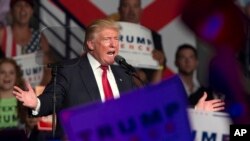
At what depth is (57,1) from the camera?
7.23m

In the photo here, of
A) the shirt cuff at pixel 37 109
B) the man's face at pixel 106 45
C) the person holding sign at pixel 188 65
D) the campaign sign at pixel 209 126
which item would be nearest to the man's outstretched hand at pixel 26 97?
the shirt cuff at pixel 37 109

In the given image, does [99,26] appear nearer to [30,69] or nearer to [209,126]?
[209,126]

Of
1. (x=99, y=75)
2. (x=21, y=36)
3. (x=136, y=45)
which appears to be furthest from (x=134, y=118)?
(x=21, y=36)

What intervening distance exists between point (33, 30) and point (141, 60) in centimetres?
105

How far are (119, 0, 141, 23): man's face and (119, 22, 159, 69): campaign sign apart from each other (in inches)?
2.8

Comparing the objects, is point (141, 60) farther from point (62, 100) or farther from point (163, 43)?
point (62, 100)

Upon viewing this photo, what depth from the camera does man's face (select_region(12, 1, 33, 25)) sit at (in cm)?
680

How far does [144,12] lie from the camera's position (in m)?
7.27

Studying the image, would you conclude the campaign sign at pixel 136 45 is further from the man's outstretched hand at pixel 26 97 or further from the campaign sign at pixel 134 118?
the campaign sign at pixel 134 118

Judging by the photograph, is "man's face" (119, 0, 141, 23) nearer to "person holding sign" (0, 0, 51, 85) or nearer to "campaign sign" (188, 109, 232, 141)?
"person holding sign" (0, 0, 51, 85)

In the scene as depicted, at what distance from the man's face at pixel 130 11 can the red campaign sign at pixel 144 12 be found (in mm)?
382

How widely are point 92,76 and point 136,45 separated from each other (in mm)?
2770

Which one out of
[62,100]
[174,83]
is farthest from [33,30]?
[174,83]

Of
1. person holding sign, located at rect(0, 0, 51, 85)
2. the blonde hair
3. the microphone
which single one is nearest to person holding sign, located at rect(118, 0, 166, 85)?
person holding sign, located at rect(0, 0, 51, 85)
